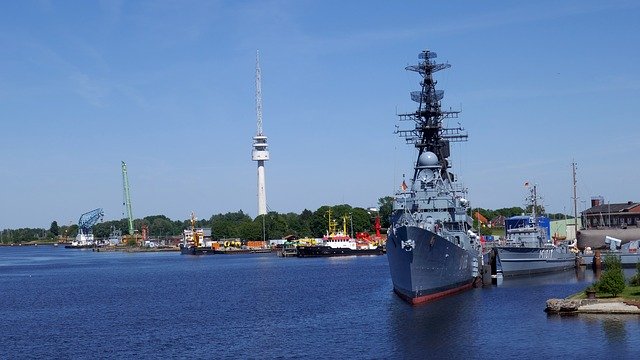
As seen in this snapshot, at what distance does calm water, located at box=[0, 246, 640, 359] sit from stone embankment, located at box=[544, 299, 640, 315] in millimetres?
888

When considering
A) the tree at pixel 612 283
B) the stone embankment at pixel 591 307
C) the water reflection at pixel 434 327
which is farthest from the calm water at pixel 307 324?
the tree at pixel 612 283

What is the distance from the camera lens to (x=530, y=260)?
9275cm

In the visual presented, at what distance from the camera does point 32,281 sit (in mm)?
120375

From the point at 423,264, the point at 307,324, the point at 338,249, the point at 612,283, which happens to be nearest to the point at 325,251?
the point at 338,249

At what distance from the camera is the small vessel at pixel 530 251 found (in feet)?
295

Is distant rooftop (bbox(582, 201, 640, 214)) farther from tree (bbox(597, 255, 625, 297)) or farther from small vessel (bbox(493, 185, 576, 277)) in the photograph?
tree (bbox(597, 255, 625, 297))

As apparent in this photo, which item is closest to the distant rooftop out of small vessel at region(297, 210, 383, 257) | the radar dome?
small vessel at region(297, 210, 383, 257)

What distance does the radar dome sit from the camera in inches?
3164

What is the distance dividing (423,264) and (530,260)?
33227 millimetres

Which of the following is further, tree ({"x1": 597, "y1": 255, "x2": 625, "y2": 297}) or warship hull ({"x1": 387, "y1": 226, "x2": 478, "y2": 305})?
warship hull ({"x1": 387, "y1": 226, "x2": 478, "y2": 305})

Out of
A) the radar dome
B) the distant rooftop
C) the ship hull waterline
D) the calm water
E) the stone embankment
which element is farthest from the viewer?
the ship hull waterline

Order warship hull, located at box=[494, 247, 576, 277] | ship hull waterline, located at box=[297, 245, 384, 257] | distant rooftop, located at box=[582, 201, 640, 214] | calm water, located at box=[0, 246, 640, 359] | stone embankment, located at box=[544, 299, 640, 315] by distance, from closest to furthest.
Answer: calm water, located at box=[0, 246, 640, 359] → stone embankment, located at box=[544, 299, 640, 315] → warship hull, located at box=[494, 247, 576, 277] → distant rooftop, located at box=[582, 201, 640, 214] → ship hull waterline, located at box=[297, 245, 384, 257]

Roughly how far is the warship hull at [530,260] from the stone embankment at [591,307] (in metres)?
31.0

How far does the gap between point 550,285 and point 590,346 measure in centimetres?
3643
